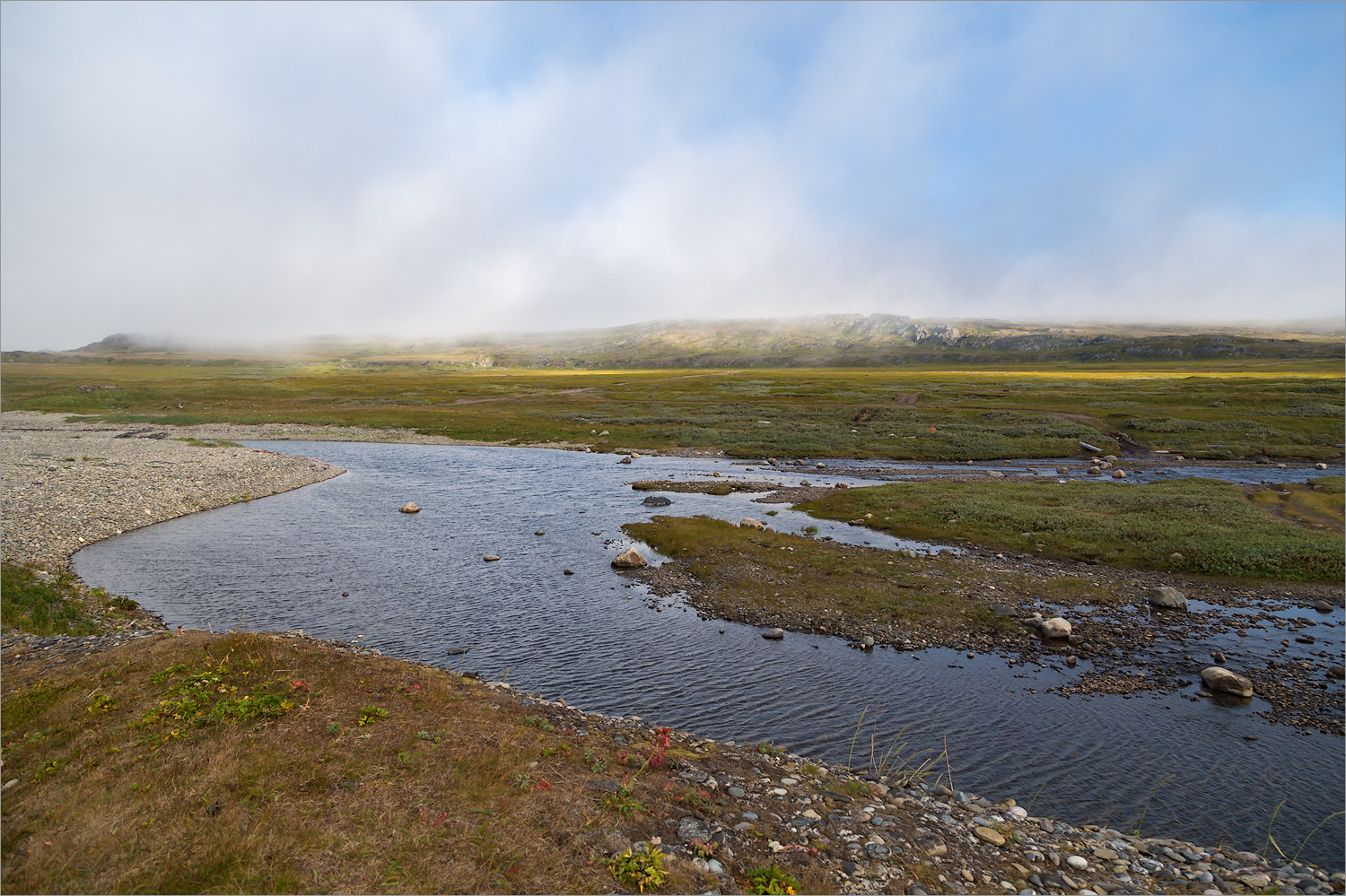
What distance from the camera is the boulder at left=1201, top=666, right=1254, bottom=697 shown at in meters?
20.6

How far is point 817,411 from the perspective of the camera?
4136 inches

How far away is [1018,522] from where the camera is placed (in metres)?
40.3

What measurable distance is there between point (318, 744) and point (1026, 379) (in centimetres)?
18731

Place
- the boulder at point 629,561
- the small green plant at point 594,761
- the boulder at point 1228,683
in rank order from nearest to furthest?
the small green plant at point 594,761 < the boulder at point 1228,683 < the boulder at point 629,561

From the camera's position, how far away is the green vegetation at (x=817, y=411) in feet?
249

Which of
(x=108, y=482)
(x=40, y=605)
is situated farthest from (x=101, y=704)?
(x=108, y=482)

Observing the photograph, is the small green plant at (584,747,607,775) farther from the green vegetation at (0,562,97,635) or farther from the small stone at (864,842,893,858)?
the green vegetation at (0,562,97,635)

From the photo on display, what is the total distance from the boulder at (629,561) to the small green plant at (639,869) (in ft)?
76.4

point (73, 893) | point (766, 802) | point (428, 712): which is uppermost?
point (73, 893)

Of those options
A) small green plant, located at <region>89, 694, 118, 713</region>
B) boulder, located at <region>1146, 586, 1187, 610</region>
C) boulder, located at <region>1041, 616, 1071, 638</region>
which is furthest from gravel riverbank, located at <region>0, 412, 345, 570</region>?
boulder, located at <region>1146, 586, 1187, 610</region>

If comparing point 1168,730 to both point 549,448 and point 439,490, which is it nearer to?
point 439,490

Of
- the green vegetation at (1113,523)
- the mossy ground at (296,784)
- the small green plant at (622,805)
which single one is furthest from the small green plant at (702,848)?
the green vegetation at (1113,523)

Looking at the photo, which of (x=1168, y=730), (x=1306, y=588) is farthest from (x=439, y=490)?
(x=1306, y=588)

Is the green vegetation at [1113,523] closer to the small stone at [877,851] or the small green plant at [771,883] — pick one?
the small stone at [877,851]
